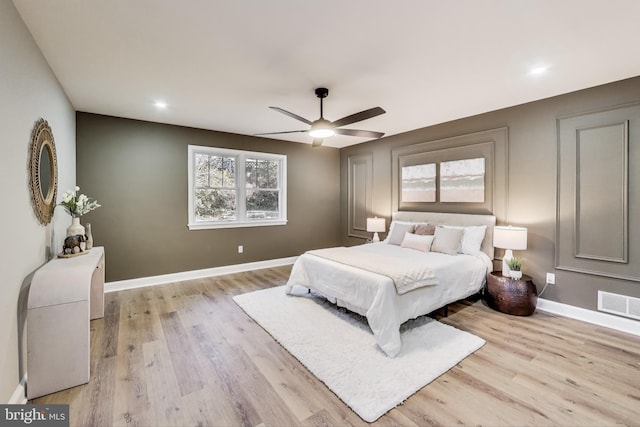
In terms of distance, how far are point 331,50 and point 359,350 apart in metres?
2.61

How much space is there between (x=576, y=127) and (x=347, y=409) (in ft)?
12.5

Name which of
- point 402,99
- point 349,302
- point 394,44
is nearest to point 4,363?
point 349,302

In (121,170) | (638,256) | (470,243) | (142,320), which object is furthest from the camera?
(121,170)

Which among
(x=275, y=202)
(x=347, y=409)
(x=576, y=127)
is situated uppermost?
(x=576, y=127)

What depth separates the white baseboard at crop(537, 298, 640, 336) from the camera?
2.82 metres

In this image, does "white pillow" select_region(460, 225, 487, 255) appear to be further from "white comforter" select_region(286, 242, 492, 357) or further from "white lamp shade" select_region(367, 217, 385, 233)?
"white lamp shade" select_region(367, 217, 385, 233)

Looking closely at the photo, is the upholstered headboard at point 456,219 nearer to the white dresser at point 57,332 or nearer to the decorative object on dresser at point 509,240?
the decorative object on dresser at point 509,240

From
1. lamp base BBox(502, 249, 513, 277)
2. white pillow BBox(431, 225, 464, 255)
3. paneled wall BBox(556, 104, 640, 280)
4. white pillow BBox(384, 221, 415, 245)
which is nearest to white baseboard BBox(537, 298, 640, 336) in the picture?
paneled wall BBox(556, 104, 640, 280)

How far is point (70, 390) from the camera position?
196 centimetres

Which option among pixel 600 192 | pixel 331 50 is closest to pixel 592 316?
pixel 600 192

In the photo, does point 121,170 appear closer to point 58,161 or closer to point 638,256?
point 58,161

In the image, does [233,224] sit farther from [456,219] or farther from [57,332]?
[456,219]

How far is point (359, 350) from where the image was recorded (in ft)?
8.02

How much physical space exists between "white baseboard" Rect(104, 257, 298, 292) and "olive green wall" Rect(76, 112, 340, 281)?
0.23 feet
